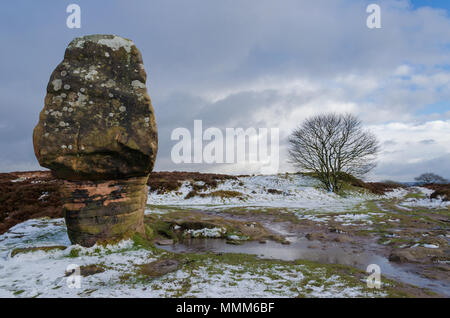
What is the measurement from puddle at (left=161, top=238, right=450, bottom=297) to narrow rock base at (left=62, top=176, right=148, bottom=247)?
1.71m

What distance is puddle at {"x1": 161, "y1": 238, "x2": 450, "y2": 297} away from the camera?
4.94m

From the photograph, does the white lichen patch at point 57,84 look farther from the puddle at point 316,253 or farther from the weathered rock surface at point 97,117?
the puddle at point 316,253

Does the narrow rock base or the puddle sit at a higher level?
the narrow rock base

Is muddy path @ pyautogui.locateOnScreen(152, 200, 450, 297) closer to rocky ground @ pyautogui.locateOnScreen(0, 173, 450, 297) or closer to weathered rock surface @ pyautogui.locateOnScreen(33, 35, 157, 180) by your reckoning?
rocky ground @ pyautogui.locateOnScreen(0, 173, 450, 297)

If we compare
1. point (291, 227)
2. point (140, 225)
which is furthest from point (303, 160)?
point (140, 225)

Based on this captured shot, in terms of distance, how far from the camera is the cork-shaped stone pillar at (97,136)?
20.9ft

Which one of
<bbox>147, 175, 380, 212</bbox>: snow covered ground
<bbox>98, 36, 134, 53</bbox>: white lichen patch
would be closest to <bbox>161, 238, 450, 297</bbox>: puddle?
<bbox>98, 36, 134, 53</bbox>: white lichen patch

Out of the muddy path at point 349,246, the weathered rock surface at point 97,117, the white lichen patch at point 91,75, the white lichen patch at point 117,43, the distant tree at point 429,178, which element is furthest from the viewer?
the distant tree at point 429,178

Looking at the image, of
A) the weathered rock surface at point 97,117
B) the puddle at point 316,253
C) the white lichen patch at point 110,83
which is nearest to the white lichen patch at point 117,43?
the weathered rock surface at point 97,117

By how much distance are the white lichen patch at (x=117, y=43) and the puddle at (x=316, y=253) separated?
248 inches

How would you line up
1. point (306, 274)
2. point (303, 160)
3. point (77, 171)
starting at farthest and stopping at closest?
point (303, 160), point (77, 171), point (306, 274)
